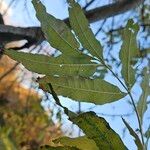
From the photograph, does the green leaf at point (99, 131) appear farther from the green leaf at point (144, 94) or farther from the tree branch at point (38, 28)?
the tree branch at point (38, 28)

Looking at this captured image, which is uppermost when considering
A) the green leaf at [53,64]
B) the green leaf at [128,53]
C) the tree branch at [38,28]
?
the tree branch at [38,28]

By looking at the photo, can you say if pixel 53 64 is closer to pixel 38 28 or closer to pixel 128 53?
pixel 128 53

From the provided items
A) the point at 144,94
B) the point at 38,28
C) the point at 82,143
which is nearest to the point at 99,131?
the point at 82,143

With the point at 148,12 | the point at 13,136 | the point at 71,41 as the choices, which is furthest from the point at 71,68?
the point at 13,136

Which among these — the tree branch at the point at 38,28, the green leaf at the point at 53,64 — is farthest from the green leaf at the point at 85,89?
the tree branch at the point at 38,28

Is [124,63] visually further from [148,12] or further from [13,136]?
[13,136]

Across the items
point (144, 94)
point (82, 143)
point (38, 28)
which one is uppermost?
point (38, 28)
